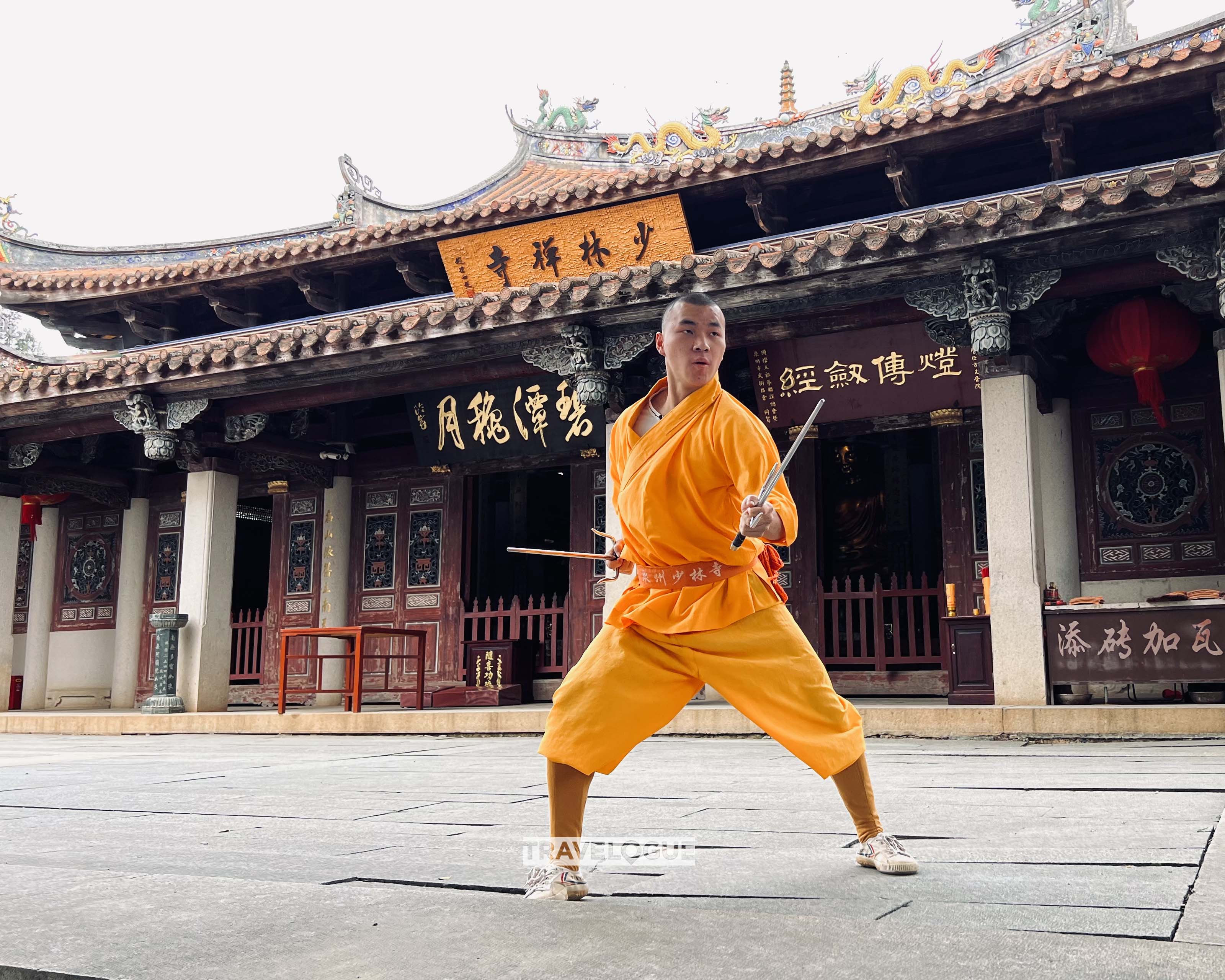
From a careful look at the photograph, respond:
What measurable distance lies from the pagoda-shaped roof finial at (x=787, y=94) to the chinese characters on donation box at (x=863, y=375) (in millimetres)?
4297

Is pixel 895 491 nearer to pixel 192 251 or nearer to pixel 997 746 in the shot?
pixel 997 746

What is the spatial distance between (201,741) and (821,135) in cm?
657

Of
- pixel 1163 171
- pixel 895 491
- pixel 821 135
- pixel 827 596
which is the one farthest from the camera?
pixel 895 491

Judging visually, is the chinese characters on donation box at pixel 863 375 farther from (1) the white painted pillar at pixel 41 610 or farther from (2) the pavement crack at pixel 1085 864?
(1) the white painted pillar at pixel 41 610

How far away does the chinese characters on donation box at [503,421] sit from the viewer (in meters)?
9.78

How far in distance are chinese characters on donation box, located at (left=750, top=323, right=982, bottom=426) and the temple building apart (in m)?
0.02

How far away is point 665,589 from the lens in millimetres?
2715

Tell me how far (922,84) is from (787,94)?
1.91m

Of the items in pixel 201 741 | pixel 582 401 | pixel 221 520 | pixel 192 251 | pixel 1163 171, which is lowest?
pixel 201 741

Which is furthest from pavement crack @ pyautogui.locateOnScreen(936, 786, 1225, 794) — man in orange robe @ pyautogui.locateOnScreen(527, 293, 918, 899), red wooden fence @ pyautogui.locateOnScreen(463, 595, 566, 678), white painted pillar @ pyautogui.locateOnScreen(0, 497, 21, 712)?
white painted pillar @ pyautogui.locateOnScreen(0, 497, 21, 712)

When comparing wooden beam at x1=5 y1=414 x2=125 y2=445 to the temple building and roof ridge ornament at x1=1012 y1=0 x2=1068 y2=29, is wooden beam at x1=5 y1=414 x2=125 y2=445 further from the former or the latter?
roof ridge ornament at x1=1012 y1=0 x2=1068 y2=29

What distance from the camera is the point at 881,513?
13289 millimetres

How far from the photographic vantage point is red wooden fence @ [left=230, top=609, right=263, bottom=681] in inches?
A: 488

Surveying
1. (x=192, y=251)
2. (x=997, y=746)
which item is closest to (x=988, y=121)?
(x=997, y=746)
